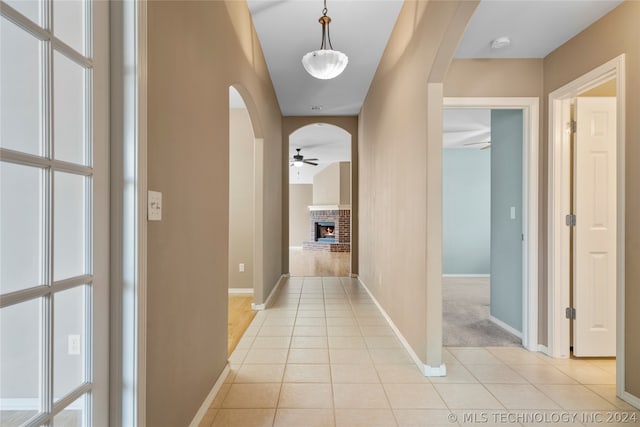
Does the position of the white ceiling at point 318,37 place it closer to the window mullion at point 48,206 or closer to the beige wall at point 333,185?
the window mullion at point 48,206

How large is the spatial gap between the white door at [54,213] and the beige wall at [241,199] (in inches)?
155

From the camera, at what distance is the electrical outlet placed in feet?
3.17

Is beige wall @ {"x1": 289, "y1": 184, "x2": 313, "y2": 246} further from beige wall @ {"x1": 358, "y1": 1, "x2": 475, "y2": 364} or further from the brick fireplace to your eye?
beige wall @ {"x1": 358, "y1": 1, "x2": 475, "y2": 364}

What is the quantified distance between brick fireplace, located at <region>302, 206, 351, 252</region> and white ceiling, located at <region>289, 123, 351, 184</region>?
1.69 metres

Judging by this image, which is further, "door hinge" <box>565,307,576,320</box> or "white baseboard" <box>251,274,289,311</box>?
"white baseboard" <box>251,274,289,311</box>

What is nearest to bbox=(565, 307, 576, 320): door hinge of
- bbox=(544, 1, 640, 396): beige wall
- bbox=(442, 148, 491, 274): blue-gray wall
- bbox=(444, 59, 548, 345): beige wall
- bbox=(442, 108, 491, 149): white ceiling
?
bbox=(444, 59, 548, 345): beige wall

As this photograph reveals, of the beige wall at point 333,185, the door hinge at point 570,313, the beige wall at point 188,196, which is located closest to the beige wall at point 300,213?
the beige wall at point 333,185

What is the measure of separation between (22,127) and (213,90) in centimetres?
130

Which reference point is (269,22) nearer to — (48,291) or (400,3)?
(400,3)

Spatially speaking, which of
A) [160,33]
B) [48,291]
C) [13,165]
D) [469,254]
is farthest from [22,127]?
[469,254]

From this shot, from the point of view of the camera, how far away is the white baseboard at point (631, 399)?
1.97 metres

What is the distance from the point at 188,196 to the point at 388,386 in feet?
5.78

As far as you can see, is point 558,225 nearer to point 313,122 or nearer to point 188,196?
point 188,196

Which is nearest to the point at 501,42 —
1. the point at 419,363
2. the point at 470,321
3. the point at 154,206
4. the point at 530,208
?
the point at 530,208
